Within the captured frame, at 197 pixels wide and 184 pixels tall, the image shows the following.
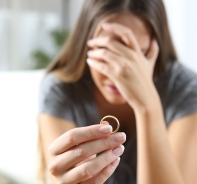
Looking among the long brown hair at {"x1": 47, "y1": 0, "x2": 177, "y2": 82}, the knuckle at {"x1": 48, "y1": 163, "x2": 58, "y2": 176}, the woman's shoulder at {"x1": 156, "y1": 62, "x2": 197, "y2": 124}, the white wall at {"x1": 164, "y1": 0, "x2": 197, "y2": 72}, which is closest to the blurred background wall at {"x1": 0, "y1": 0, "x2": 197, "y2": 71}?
the white wall at {"x1": 164, "y1": 0, "x2": 197, "y2": 72}

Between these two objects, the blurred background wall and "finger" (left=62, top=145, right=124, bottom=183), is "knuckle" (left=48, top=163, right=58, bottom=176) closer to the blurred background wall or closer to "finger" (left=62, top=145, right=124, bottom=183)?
→ "finger" (left=62, top=145, right=124, bottom=183)

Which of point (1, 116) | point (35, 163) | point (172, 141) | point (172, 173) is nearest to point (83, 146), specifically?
point (172, 173)

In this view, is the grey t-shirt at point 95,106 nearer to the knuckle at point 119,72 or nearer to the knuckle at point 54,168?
the knuckle at point 119,72

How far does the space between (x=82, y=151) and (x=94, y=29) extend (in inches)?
22.0

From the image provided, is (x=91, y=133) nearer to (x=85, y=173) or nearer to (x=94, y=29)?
(x=85, y=173)

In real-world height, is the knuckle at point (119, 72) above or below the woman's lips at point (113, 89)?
above

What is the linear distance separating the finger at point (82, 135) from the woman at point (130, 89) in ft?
0.86

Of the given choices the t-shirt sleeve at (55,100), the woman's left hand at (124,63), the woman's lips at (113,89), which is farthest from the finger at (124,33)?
the t-shirt sleeve at (55,100)

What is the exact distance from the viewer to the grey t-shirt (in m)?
1.18

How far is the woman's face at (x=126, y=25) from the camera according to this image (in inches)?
42.8

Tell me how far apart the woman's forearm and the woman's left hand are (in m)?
0.05

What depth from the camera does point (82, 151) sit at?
65 centimetres

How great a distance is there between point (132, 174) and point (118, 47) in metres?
0.37

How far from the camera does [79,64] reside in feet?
3.99
